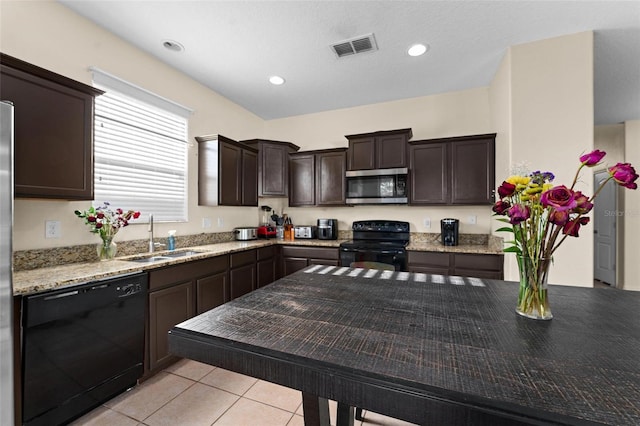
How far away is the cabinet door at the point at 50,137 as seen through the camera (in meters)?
1.60

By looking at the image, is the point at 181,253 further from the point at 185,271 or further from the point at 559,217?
the point at 559,217

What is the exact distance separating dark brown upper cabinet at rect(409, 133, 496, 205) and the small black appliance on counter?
113 cm

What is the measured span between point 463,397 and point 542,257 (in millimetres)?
624

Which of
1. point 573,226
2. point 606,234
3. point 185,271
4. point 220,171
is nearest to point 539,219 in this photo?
point 573,226

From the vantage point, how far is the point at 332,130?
423cm

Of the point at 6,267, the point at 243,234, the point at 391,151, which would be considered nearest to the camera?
the point at 6,267

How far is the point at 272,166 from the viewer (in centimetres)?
393

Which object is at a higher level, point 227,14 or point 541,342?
point 227,14

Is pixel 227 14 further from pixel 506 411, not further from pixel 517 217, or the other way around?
pixel 506 411

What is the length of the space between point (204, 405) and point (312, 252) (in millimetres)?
2008

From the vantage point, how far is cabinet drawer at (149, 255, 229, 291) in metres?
2.11

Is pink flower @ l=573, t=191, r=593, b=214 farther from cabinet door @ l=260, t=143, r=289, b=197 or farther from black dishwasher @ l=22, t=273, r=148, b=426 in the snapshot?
cabinet door @ l=260, t=143, r=289, b=197

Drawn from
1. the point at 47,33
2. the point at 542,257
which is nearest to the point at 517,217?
the point at 542,257

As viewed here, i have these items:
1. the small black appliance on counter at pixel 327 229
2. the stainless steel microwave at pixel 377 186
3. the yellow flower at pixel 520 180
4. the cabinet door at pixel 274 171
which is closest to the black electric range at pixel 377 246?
the small black appliance on counter at pixel 327 229
